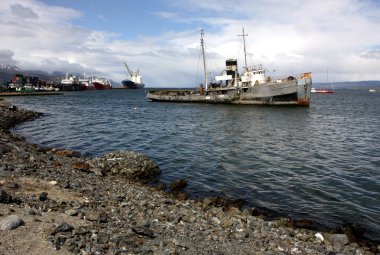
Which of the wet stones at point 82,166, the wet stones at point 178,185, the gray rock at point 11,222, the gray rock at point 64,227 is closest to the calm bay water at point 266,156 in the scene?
the wet stones at point 178,185

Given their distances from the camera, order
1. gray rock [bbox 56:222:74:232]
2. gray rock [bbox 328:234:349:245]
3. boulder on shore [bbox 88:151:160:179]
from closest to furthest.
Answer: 1. gray rock [bbox 56:222:74:232]
2. gray rock [bbox 328:234:349:245]
3. boulder on shore [bbox 88:151:160:179]

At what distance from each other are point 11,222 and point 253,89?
60.5 metres

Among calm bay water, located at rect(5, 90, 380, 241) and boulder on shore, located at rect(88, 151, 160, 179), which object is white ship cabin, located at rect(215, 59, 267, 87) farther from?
boulder on shore, located at rect(88, 151, 160, 179)

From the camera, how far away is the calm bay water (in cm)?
1605

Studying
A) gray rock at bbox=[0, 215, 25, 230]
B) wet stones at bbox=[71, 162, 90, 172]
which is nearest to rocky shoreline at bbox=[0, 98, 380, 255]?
gray rock at bbox=[0, 215, 25, 230]

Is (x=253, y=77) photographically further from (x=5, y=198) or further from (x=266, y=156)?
(x=5, y=198)

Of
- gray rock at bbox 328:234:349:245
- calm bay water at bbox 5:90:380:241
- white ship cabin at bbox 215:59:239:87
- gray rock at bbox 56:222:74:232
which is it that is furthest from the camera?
white ship cabin at bbox 215:59:239:87

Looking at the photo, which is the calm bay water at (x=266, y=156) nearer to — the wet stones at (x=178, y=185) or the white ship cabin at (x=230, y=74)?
the wet stones at (x=178, y=185)

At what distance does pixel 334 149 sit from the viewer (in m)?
28.6

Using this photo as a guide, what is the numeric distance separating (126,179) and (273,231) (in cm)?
931

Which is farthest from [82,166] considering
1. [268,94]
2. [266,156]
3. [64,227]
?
[268,94]

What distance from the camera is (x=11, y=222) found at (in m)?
8.49

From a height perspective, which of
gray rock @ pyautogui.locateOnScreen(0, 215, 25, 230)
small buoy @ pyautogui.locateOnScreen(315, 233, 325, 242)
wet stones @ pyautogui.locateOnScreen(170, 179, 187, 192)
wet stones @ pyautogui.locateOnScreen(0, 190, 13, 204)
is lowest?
small buoy @ pyautogui.locateOnScreen(315, 233, 325, 242)

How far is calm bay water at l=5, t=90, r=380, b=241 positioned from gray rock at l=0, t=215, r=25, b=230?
33.1 feet
